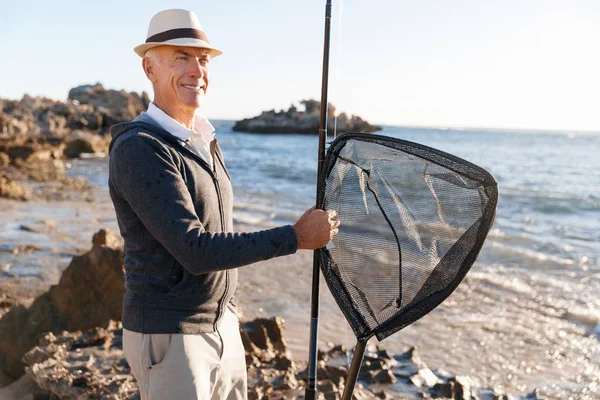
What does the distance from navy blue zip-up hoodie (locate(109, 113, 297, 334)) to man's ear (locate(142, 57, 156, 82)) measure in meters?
0.20

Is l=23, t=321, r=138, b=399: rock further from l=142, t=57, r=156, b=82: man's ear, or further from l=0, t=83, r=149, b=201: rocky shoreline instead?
l=0, t=83, r=149, b=201: rocky shoreline

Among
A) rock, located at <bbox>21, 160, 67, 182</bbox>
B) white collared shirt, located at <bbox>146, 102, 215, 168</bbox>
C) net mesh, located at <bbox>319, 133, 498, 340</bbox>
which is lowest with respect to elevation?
rock, located at <bbox>21, 160, 67, 182</bbox>

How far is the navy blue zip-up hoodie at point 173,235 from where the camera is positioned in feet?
6.88

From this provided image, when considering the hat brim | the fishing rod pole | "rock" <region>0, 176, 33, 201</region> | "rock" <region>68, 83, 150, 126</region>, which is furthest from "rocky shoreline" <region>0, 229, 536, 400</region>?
"rock" <region>68, 83, 150, 126</region>

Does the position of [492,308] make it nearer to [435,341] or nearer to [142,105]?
[435,341]

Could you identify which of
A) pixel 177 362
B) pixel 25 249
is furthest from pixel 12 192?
pixel 177 362

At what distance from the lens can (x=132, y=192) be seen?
2.12 meters

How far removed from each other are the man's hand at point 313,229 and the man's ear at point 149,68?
0.82m

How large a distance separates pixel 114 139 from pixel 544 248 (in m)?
11.2

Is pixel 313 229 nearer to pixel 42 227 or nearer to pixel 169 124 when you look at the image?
pixel 169 124

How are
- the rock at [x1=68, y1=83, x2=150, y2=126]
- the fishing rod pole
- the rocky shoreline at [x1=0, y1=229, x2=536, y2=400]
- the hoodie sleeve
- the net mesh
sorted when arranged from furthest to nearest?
the rock at [x1=68, y1=83, x2=150, y2=126]
the rocky shoreline at [x1=0, y1=229, x2=536, y2=400]
the fishing rod pole
the net mesh
the hoodie sleeve

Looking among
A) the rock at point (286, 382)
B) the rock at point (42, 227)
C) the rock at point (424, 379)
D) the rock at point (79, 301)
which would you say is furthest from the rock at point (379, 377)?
the rock at point (42, 227)

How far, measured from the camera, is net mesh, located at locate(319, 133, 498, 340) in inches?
92.4

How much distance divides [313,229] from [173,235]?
1.63 ft
